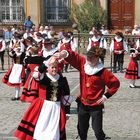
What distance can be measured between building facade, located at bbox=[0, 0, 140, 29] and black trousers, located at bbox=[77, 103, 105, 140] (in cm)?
1986

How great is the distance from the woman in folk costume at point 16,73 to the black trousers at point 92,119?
16.6 feet

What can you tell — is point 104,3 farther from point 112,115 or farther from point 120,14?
point 112,115

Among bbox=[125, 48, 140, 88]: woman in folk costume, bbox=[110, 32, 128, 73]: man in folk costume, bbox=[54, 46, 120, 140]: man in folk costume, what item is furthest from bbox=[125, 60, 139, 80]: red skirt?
bbox=[54, 46, 120, 140]: man in folk costume

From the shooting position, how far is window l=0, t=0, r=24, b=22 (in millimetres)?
28438

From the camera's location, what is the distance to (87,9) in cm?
2603

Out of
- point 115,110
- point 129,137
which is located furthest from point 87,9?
point 129,137

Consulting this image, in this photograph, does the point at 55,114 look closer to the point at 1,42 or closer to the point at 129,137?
the point at 129,137

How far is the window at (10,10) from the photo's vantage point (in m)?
28.4

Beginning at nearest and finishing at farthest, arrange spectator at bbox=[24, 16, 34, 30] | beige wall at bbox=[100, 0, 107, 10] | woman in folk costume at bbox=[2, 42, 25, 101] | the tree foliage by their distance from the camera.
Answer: woman in folk costume at bbox=[2, 42, 25, 101] → spectator at bbox=[24, 16, 34, 30] → the tree foliage → beige wall at bbox=[100, 0, 107, 10]

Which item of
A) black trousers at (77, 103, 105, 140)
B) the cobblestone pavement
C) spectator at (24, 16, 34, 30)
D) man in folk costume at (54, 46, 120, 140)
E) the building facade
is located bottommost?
the cobblestone pavement

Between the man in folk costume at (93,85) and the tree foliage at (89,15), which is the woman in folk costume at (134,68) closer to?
the man in folk costume at (93,85)

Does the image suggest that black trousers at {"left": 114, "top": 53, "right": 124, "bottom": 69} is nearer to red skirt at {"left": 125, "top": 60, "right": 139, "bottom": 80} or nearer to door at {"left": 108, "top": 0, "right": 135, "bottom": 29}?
red skirt at {"left": 125, "top": 60, "right": 139, "bottom": 80}

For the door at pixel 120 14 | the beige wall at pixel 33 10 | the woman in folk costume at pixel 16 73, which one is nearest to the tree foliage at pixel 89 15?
the door at pixel 120 14

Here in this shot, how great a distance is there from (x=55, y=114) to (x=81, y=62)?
93cm
